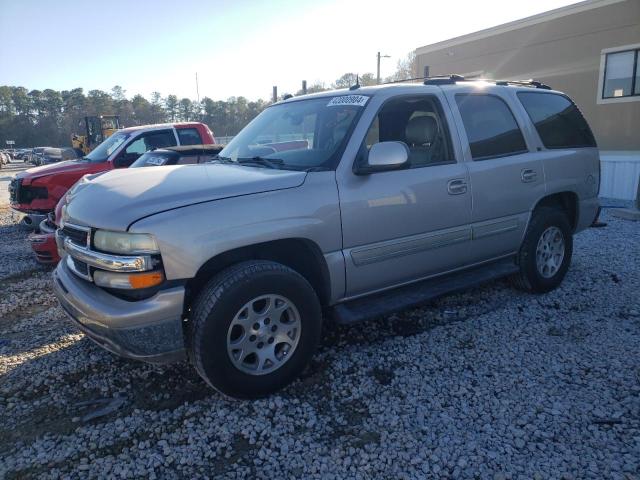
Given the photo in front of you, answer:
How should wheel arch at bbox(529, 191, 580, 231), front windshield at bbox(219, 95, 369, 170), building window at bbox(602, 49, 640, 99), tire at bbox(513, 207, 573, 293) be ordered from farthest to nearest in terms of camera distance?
building window at bbox(602, 49, 640, 99) < wheel arch at bbox(529, 191, 580, 231) < tire at bbox(513, 207, 573, 293) < front windshield at bbox(219, 95, 369, 170)

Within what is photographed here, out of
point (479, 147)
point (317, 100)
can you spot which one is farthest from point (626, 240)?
point (317, 100)

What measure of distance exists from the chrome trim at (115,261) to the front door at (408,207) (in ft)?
4.31

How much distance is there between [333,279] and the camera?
3170mm

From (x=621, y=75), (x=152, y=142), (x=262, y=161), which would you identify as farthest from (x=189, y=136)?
(x=621, y=75)

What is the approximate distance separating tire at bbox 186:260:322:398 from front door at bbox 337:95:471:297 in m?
0.47

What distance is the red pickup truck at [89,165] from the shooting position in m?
7.94

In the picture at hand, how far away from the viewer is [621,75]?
527 inches

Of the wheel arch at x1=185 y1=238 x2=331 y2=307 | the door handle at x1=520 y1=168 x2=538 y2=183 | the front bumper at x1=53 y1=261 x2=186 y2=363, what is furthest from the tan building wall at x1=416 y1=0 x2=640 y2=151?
the front bumper at x1=53 y1=261 x2=186 y2=363

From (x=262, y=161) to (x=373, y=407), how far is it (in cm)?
195

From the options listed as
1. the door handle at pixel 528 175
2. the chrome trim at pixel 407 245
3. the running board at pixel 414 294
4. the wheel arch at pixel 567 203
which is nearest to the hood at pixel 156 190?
the chrome trim at pixel 407 245

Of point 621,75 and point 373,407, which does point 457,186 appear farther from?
point 621,75

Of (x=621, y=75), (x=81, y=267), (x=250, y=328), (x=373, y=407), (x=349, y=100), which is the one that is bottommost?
(x=373, y=407)

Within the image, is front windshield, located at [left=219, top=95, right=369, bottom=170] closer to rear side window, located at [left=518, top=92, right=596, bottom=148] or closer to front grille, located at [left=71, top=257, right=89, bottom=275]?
front grille, located at [left=71, top=257, right=89, bottom=275]

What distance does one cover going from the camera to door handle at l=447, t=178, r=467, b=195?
3.67m
